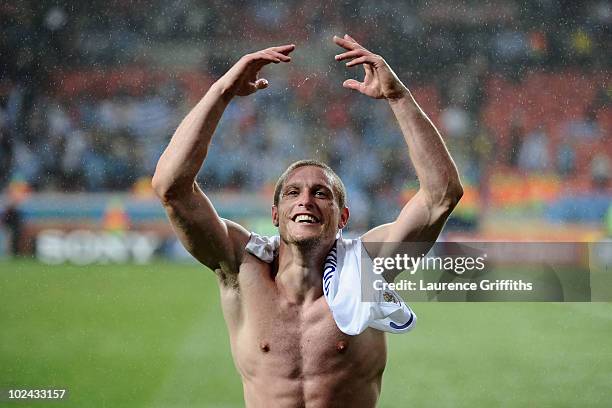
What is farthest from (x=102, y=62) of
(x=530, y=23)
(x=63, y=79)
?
(x=530, y=23)

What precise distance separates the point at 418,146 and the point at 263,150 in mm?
3270

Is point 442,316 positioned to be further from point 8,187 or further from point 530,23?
point 8,187

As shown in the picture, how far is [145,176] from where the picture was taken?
16.2 feet

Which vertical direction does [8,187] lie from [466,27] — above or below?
below

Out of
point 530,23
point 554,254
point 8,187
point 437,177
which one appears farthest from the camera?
point 8,187

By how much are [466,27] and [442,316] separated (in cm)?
145

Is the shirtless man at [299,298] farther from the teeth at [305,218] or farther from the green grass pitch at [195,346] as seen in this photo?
the green grass pitch at [195,346]

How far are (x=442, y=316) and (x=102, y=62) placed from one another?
2300 mm

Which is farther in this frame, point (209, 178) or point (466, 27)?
point (209, 178)

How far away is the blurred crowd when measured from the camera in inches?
170

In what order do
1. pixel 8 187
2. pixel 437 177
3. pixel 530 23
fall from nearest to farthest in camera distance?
pixel 437 177, pixel 530 23, pixel 8 187

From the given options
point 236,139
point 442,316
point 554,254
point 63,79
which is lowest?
point 442,316

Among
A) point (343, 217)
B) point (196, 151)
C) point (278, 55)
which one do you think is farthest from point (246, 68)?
point (343, 217)

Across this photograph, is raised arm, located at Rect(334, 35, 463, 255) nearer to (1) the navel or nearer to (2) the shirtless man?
(2) the shirtless man
